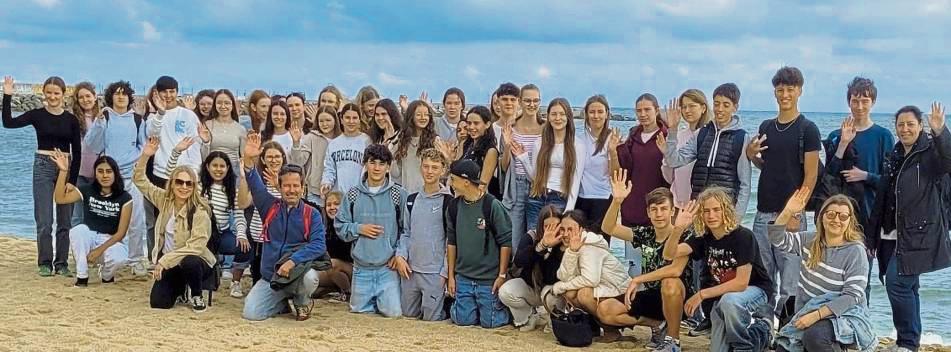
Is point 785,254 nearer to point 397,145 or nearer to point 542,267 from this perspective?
point 542,267

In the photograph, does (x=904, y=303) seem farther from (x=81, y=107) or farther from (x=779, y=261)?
(x=81, y=107)

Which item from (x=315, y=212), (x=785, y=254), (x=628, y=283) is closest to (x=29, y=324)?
(x=315, y=212)

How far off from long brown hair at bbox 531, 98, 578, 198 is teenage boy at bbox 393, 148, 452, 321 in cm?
73

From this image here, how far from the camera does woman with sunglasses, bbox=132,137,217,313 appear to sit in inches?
277

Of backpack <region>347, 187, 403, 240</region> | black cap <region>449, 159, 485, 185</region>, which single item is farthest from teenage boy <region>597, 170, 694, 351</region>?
backpack <region>347, 187, 403, 240</region>

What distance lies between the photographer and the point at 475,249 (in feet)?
22.5

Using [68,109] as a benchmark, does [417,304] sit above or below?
below

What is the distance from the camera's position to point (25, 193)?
821 inches

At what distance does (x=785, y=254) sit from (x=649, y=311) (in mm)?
1027

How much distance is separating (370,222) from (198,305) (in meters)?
1.53

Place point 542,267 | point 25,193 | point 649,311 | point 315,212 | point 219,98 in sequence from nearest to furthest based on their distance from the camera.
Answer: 1. point 649,311
2. point 542,267
3. point 315,212
4. point 219,98
5. point 25,193

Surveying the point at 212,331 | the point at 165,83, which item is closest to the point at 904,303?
the point at 212,331

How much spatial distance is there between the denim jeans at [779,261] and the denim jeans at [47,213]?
6148 mm

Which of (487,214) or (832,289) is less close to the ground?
(487,214)
